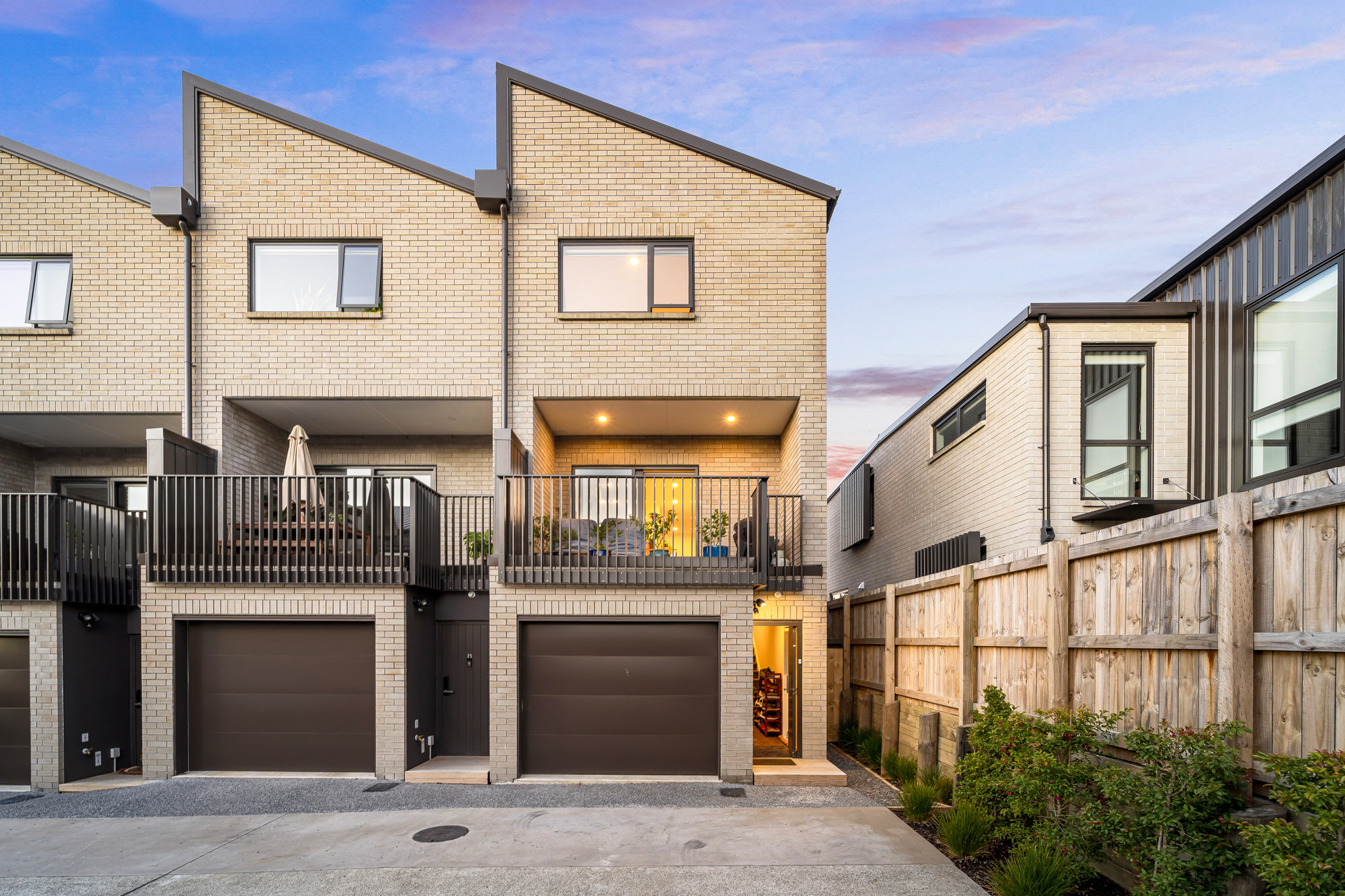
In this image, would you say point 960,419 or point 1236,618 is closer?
point 1236,618

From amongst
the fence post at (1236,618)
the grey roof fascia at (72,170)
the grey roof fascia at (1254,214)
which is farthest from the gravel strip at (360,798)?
the grey roof fascia at (72,170)

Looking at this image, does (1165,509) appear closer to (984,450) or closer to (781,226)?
(984,450)

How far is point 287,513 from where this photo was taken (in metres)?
9.60

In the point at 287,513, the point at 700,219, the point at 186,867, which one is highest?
the point at 700,219

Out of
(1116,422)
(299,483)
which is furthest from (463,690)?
(1116,422)

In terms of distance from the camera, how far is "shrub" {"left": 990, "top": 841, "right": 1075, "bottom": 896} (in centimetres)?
512

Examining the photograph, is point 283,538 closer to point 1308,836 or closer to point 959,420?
point 1308,836

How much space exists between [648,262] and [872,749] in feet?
25.9

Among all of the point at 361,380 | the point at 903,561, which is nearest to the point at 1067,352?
the point at 903,561

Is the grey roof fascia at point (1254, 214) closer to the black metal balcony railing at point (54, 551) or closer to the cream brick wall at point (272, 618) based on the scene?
the cream brick wall at point (272, 618)

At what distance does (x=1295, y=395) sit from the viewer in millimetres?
8398

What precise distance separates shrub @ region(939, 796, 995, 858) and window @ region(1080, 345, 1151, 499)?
531 cm

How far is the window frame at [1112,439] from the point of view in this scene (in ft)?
33.1

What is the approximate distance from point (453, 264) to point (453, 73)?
7030 millimetres
